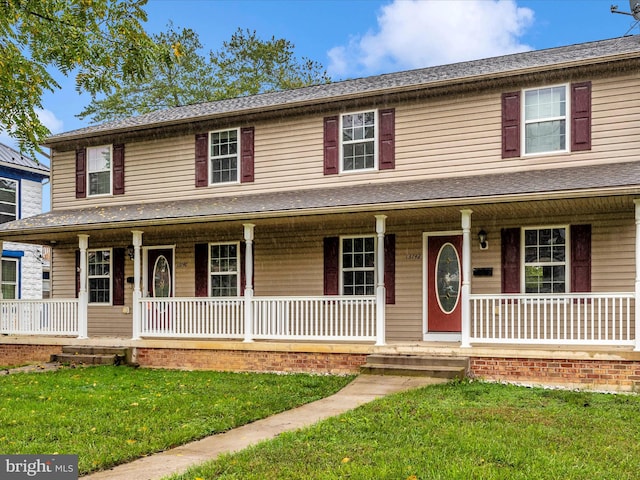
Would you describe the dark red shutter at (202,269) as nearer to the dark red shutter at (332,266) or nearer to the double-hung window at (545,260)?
the dark red shutter at (332,266)

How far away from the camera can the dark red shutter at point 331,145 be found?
1338 centimetres

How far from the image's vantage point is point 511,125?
1196 cm

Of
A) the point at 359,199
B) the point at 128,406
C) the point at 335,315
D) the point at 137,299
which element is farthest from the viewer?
the point at 137,299

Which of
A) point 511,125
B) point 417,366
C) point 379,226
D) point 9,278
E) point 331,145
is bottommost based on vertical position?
point 417,366

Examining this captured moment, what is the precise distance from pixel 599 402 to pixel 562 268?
132 inches

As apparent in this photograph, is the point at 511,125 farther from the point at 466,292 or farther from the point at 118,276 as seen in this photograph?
the point at 118,276

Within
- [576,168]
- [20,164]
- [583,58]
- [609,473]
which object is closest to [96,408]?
[609,473]

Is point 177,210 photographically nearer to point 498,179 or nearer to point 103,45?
point 103,45

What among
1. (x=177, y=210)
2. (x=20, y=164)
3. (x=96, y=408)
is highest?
(x=20, y=164)

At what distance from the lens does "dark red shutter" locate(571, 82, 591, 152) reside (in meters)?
11.4

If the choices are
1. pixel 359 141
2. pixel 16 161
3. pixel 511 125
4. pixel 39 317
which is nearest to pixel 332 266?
pixel 359 141

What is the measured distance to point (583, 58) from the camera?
37.1 feet

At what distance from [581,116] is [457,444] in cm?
744

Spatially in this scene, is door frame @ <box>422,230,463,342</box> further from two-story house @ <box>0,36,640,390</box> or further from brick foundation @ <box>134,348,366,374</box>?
brick foundation @ <box>134,348,366,374</box>
